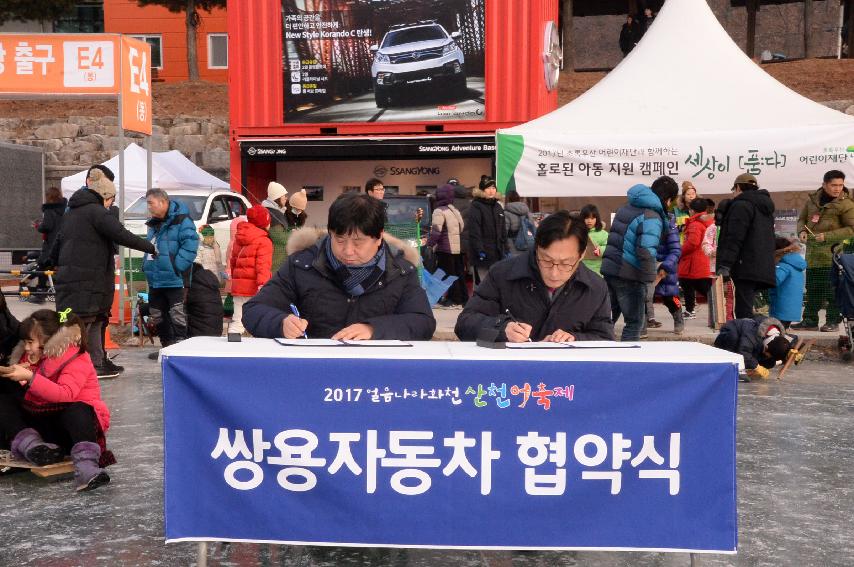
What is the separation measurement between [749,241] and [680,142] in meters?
2.53

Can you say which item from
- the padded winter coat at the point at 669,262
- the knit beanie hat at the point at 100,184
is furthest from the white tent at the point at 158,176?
the knit beanie hat at the point at 100,184

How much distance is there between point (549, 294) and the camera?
15.9 feet

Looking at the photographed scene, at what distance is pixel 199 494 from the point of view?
12.7ft

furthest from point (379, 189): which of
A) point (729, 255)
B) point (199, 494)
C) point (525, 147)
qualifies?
point (199, 494)

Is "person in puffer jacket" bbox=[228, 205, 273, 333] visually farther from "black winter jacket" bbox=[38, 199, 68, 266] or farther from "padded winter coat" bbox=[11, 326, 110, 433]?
"black winter jacket" bbox=[38, 199, 68, 266]

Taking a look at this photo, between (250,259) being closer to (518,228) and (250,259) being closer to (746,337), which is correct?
(518,228)

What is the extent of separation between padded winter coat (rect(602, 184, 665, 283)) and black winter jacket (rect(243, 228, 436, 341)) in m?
6.09

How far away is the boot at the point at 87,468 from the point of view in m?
5.91

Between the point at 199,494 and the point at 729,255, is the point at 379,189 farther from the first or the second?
the point at 199,494

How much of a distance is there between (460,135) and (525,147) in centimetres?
948

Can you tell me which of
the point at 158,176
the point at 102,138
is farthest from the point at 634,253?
the point at 102,138

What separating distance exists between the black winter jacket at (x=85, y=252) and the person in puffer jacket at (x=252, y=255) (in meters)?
1.55

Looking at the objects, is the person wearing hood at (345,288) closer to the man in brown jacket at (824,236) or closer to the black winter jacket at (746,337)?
the black winter jacket at (746,337)

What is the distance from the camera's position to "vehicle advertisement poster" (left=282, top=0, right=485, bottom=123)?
22.3 m
